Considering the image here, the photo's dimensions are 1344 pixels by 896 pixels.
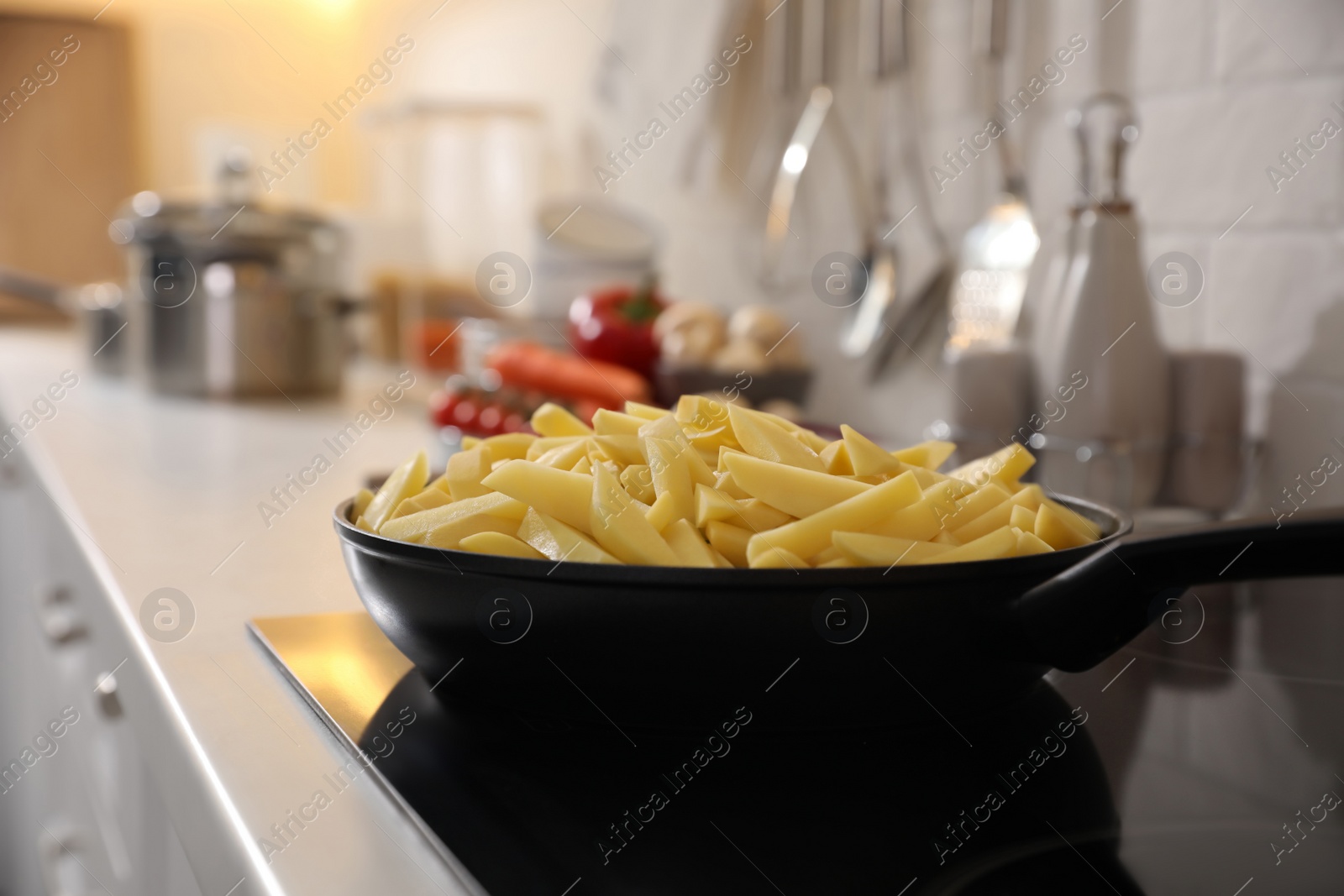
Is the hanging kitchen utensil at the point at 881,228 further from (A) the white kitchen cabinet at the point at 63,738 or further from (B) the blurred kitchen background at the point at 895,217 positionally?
(A) the white kitchen cabinet at the point at 63,738

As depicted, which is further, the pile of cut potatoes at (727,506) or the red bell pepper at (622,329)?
the red bell pepper at (622,329)

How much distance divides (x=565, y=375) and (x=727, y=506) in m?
1.04

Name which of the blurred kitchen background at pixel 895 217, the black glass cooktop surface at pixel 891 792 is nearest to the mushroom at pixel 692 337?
the blurred kitchen background at pixel 895 217

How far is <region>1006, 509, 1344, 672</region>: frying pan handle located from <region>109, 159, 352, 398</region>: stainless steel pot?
1561mm

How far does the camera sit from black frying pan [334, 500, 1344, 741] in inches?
14.8

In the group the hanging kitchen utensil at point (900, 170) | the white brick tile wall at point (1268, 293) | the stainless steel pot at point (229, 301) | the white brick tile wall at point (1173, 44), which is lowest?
the white brick tile wall at point (1268, 293)

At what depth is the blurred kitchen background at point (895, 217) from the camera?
83cm

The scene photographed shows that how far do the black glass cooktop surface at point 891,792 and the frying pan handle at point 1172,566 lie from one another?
0.05 meters

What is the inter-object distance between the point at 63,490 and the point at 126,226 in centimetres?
94

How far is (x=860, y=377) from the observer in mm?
1350

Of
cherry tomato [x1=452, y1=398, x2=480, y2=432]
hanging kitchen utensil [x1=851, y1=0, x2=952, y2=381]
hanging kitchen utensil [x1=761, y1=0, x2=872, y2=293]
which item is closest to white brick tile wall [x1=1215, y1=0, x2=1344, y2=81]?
hanging kitchen utensil [x1=851, y1=0, x2=952, y2=381]

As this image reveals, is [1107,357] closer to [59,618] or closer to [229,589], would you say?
[229,589]

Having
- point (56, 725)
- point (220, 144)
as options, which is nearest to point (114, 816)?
point (56, 725)

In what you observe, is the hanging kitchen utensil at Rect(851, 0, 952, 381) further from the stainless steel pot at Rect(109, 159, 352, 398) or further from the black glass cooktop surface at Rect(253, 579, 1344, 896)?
the stainless steel pot at Rect(109, 159, 352, 398)
